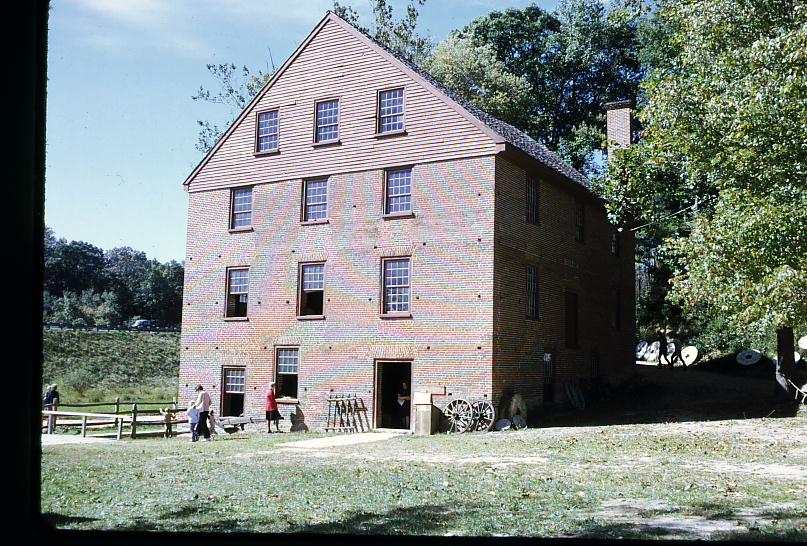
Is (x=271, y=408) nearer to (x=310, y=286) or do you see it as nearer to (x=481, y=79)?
(x=310, y=286)

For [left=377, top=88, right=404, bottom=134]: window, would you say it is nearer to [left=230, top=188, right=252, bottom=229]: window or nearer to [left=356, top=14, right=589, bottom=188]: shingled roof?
[left=356, top=14, right=589, bottom=188]: shingled roof

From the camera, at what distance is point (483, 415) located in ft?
64.1

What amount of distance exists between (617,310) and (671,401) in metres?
5.52

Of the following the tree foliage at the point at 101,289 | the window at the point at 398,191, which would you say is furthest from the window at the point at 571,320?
the tree foliage at the point at 101,289

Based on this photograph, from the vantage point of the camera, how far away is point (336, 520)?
29.5 ft

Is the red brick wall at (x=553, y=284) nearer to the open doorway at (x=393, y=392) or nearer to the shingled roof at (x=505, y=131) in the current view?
the shingled roof at (x=505, y=131)

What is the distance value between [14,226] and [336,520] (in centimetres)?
529

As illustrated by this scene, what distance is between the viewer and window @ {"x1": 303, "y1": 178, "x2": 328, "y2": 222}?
23094mm

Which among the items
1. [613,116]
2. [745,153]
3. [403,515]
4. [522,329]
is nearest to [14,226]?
[403,515]

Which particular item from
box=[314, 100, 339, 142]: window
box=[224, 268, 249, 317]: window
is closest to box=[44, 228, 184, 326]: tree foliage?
box=[224, 268, 249, 317]: window

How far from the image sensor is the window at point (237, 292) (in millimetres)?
24109

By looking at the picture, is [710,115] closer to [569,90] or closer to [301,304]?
[301,304]

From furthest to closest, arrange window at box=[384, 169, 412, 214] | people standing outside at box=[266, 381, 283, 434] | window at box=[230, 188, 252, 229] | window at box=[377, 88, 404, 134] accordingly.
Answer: window at box=[230, 188, 252, 229]
window at box=[377, 88, 404, 134]
window at box=[384, 169, 412, 214]
people standing outside at box=[266, 381, 283, 434]

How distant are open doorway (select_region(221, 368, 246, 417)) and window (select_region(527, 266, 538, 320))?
834 cm
